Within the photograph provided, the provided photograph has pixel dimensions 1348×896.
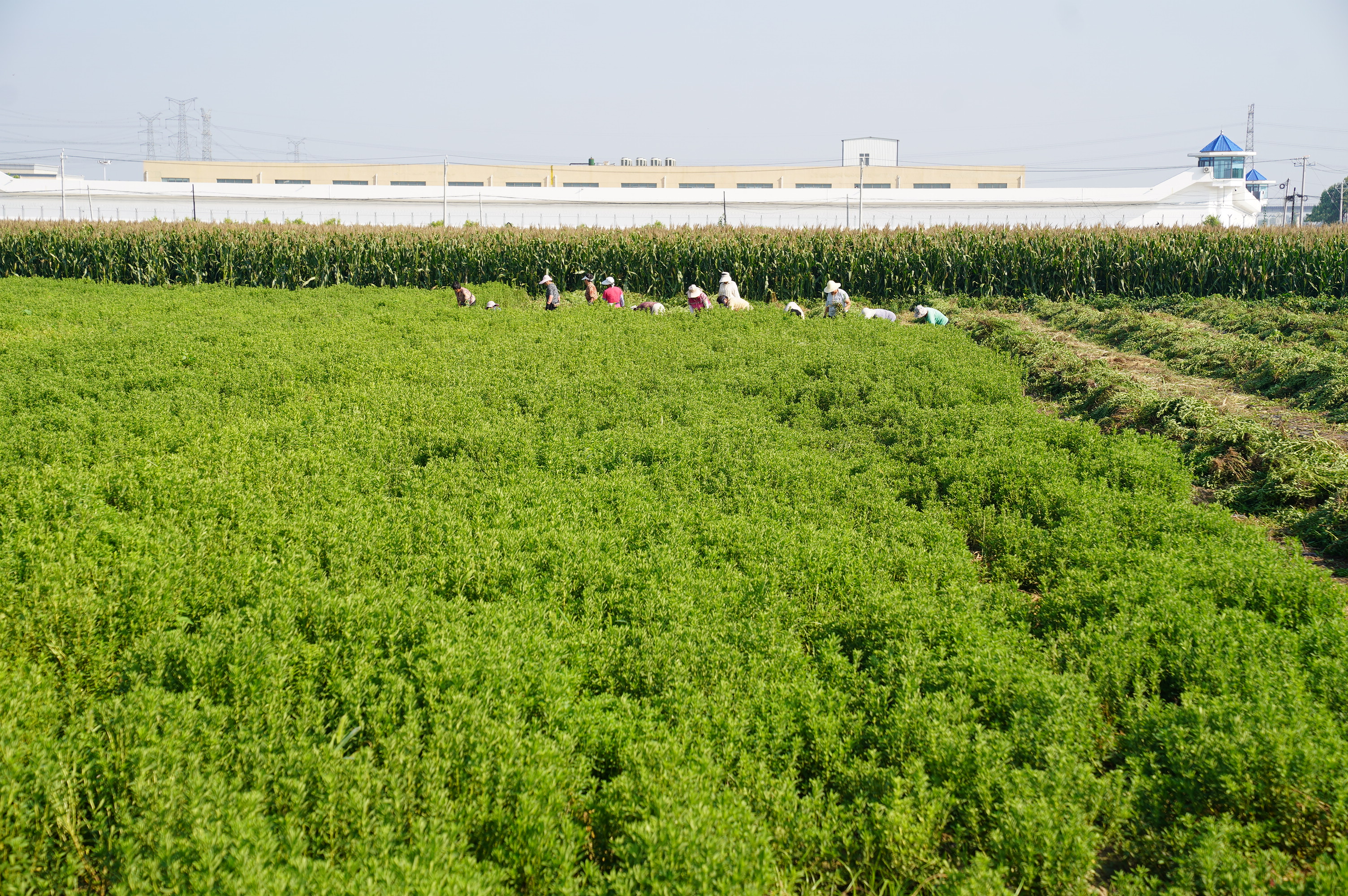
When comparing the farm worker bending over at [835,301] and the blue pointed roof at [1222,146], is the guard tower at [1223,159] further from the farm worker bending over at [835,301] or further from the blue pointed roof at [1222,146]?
the farm worker bending over at [835,301]

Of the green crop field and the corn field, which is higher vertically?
the corn field

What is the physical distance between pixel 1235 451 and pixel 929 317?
9.98 metres

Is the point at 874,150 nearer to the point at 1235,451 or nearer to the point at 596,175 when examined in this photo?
the point at 596,175

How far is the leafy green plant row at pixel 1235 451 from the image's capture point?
22.7 ft

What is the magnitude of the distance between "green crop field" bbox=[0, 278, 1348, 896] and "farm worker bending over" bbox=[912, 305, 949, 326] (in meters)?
9.55

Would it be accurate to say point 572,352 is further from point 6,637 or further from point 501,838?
point 501,838

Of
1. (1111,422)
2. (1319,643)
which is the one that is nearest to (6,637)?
(1319,643)

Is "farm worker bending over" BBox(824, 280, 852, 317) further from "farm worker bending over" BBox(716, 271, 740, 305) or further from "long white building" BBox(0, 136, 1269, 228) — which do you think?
"long white building" BBox(0, 136, 1269, 228)

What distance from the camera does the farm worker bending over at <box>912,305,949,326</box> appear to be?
58.4 ft

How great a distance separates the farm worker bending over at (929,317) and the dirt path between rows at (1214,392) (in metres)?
2.16

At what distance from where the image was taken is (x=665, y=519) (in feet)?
20.8

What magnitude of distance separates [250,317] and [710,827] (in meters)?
15.8

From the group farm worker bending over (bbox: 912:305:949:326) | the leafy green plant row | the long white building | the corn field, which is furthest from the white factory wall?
the leafy green plant row

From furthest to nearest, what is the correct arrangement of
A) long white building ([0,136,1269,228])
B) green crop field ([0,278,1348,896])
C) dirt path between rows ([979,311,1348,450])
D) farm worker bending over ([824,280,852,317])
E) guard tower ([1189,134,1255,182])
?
guard tower ([1189,134,1255,182]) → long white building ([0,136,1269,228]) → farm worker bending over ([824,280,852,317]) → dirt path between rows ([979,311,1348,450]) → green crop field ([0,278,1348,896])
